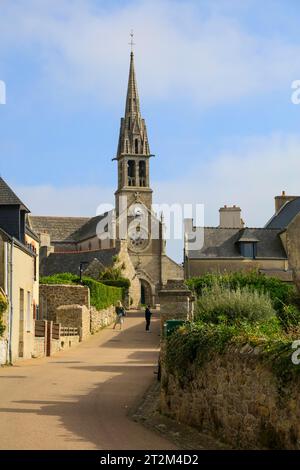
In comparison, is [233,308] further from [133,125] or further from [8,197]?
[133,125]

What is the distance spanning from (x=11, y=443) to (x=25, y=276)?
17.8 m

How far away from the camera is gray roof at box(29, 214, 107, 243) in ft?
334

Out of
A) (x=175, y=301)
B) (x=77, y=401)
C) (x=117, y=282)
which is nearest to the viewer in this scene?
(x=77, y=401)

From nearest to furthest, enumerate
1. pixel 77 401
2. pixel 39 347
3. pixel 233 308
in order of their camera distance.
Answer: pixel 77 401 → pixel 233 308 → pixel 39 347

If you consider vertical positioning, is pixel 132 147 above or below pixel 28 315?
above

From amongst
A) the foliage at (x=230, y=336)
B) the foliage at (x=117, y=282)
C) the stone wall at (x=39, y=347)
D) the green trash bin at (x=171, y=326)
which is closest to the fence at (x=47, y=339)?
the stone wall at (x=39, y=347)

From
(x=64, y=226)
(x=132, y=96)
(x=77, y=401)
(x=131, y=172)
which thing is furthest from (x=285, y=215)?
(x=64, y=226)

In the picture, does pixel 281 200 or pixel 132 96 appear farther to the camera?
pixel 132 96

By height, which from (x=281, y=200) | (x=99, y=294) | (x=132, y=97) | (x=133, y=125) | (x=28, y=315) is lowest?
(x=28, y=315)

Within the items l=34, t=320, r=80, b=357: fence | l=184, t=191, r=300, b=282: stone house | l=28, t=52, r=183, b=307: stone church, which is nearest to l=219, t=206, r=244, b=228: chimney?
l=184, t=191, r=300, b=282: stone house

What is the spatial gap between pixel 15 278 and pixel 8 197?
3092 millimetres

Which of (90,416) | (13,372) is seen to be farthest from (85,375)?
(90,416)

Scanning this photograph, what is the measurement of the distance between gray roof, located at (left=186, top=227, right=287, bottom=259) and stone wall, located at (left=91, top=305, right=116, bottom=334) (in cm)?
644

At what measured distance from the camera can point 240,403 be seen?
10602 millimetres
